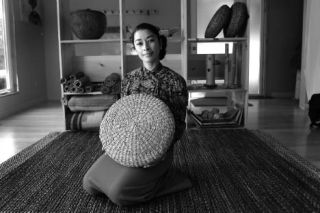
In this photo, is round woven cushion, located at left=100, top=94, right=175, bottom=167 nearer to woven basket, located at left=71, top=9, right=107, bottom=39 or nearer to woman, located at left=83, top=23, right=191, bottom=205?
woman, located at left=83, top=23, right=191, bottom=205

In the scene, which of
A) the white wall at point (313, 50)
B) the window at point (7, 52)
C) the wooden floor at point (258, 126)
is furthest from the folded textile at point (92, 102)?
the white wall at point (313, 50)

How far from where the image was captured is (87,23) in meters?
2.61

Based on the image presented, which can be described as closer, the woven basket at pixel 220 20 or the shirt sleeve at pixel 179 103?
the shirt sleeve at pixel 179 103

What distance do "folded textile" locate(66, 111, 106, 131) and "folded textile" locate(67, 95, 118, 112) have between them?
0.05 meters

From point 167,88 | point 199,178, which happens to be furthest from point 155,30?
point 199,178

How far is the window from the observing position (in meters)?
3.66

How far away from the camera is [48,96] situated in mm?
4875

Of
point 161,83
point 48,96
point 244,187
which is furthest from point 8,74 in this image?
point 244,187

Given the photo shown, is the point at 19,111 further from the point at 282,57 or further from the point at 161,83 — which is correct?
the point at 282,57

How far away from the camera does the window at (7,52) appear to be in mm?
3662

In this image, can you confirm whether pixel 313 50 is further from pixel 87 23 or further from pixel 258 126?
pixel 87 23

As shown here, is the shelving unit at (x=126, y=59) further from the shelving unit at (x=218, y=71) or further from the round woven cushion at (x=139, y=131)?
the round woven cushion at (x=139, y=131)

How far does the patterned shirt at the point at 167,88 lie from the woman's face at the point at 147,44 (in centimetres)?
8

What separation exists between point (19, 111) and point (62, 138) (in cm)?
164
